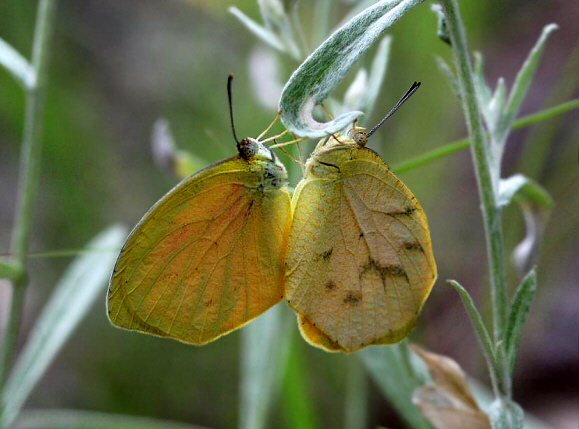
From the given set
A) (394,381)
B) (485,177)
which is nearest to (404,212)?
(485,177)

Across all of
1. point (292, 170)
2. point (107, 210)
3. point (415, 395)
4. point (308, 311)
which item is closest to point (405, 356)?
point (415, 395)

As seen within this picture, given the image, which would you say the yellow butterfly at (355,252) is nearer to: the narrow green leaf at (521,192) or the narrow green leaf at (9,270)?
the narrow green leaf at (521,192)

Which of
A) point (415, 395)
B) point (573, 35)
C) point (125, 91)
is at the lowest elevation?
point (573, 35)

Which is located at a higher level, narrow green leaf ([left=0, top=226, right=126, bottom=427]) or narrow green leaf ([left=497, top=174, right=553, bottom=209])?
narrow green leaf ([left=0, top=226, right=126, bottom=427])

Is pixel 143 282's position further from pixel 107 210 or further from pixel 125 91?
pixel 125 91

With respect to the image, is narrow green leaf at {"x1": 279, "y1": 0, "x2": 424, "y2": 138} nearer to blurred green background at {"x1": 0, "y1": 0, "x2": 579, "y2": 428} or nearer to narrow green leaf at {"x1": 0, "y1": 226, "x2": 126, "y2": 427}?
narrow green leaf at {"x1": 0, "y1": 226, "x2": 126, "y2": 427}

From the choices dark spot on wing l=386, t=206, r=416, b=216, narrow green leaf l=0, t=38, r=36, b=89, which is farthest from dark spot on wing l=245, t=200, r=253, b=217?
narrow green leaf l=0, t=38, r=36, b=89
